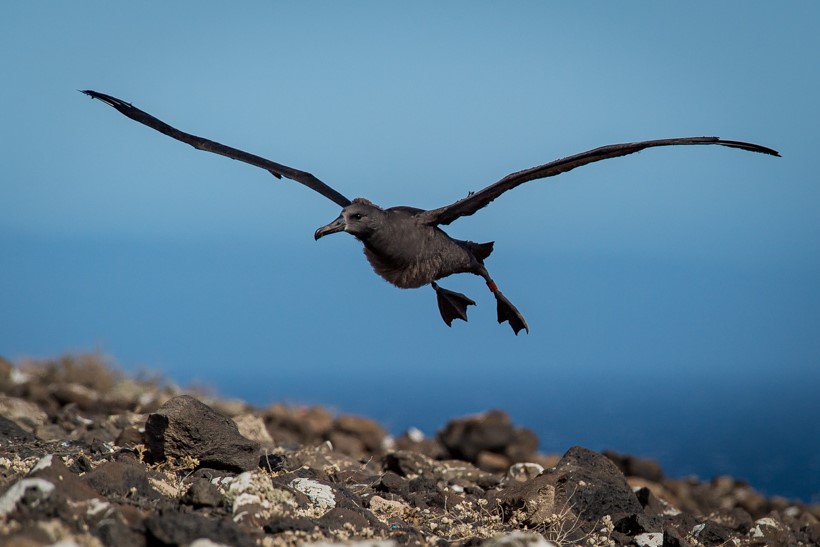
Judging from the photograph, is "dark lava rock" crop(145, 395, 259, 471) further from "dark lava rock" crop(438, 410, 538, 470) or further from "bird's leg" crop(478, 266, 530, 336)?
"dark lava rock" crop(438, 410, 538, 470)

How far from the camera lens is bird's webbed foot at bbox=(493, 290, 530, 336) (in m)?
8.55

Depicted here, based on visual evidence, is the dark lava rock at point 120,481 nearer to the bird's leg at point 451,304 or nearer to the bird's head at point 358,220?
the bird's head at point 358,220

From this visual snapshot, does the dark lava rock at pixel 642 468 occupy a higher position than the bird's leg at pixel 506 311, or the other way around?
the bird's leg at pixel 506 311

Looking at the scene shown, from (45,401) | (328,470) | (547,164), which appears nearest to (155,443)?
(328,470)

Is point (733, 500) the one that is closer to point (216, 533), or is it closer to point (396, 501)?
point (396, 501)

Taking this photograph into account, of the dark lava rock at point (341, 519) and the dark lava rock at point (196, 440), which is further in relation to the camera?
the dark lava rock at point (196, 440)

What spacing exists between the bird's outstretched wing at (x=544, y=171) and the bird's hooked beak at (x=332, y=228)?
0.79 metres

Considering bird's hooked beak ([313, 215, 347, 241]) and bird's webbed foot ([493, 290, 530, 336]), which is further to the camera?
bird's webbed foot ([493, 290, 530, 336])

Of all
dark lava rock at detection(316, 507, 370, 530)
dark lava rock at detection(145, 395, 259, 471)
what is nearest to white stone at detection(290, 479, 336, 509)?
dark lava rock at detection(316, 507, 370, 530)

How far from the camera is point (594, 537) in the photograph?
629 centimetres

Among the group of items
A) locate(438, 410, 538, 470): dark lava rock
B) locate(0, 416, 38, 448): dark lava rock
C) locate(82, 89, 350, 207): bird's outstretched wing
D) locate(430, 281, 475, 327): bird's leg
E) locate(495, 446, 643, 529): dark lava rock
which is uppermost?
locate(82, 89, 350, 207): bird's outstretched wing

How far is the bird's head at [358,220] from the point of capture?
23.6 ft

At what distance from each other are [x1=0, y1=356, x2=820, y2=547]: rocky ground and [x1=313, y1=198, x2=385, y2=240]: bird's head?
1.65m

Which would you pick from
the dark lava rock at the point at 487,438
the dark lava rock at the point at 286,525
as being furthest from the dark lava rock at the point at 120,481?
the dark lava rock at the point at 487,438
